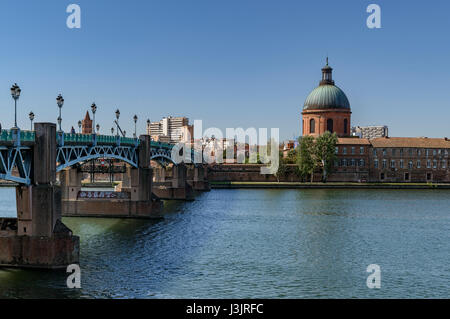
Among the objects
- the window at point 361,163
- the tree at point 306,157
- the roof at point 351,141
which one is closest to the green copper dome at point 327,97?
the roof at point 351,141

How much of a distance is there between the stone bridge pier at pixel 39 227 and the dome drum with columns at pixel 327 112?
396 feet

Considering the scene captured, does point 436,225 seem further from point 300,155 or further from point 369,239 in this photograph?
point 300,155

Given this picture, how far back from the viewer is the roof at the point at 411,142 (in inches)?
5640

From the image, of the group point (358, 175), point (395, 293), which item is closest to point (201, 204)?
point (395, 293)

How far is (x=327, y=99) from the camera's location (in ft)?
494

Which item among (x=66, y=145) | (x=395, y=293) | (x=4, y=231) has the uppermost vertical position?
(x=66, y=145)

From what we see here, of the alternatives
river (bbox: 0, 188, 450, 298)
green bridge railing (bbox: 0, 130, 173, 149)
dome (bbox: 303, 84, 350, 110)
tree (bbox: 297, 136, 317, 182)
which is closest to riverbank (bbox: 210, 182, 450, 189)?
tree (bbox: 297, 136, 317, 182)

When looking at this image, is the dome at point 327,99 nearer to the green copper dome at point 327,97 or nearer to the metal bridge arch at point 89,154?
the green copper dome at point 327,97

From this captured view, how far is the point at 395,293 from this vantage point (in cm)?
3109

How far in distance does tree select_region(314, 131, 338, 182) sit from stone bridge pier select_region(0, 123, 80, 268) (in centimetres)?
10055

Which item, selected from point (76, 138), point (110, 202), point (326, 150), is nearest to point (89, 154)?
point (76, 138)

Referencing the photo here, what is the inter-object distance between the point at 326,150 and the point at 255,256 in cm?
9297

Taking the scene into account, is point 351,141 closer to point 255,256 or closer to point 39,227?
point 255,256
